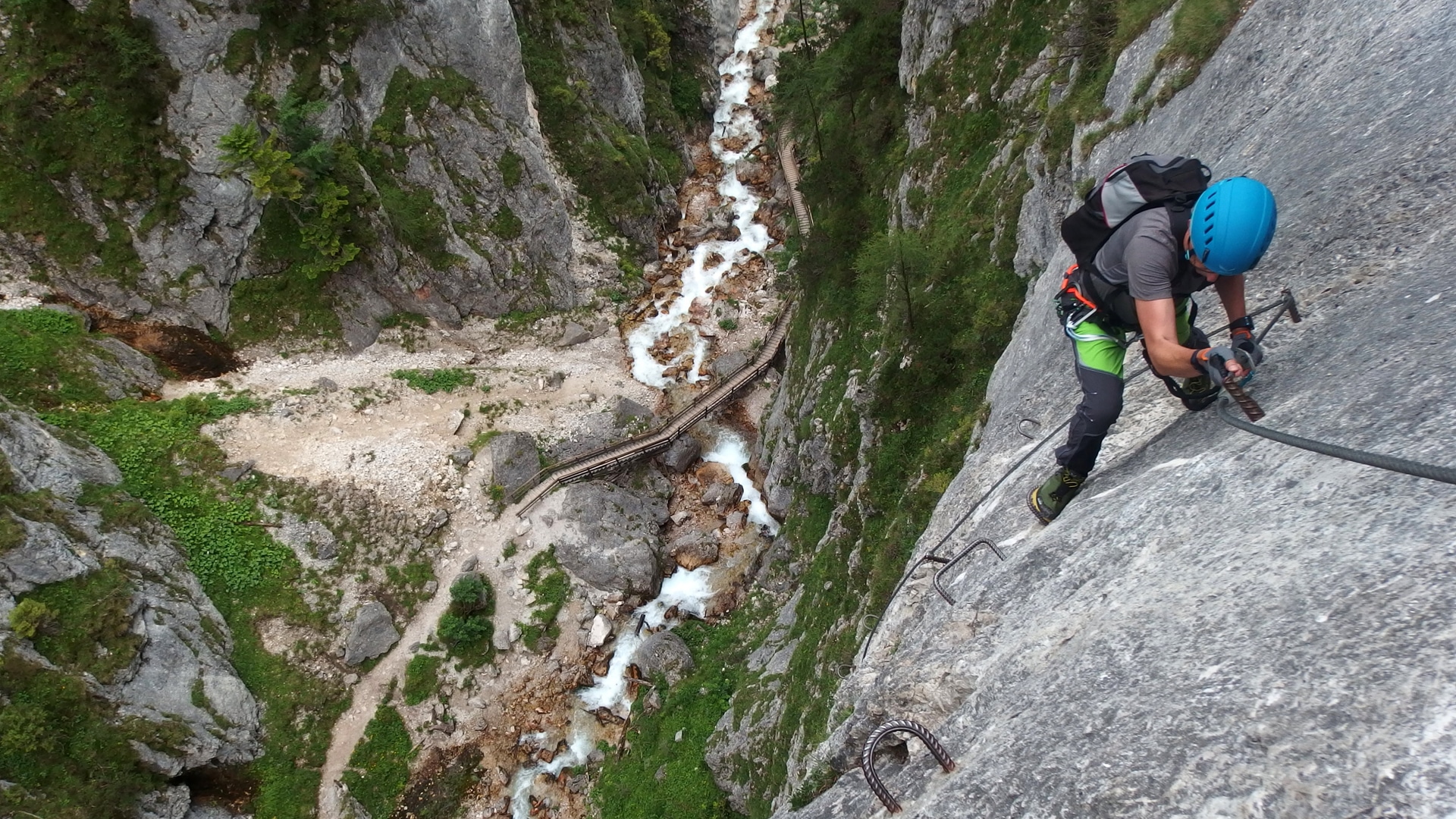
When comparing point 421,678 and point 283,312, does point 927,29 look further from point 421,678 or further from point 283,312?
point 421,678

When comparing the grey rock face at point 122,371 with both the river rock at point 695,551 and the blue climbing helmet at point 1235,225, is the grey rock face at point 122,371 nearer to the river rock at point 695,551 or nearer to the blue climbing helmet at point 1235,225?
the river rock at point 695,551

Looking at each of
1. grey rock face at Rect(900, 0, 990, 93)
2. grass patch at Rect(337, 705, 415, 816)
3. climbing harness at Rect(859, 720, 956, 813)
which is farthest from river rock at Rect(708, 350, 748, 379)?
climbing harness at Rect(859, 720, 956, 813)

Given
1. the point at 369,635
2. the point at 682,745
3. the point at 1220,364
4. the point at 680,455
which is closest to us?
the point at 1220,364

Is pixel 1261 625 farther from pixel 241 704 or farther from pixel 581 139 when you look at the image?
pixel 581 139

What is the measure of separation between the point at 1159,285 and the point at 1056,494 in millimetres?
2644

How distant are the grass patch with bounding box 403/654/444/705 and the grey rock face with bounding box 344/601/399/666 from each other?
3.92 ft

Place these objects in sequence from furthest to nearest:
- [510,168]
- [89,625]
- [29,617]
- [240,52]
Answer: [510,168] → [240,52] → [89,625] → [29,617]

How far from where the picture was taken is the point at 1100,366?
20.0 feet

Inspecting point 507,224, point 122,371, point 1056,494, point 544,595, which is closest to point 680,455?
point 544,595

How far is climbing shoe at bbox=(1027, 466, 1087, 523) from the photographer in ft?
22.5

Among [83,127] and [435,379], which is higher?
[83,127]

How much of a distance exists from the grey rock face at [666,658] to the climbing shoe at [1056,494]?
Result: 1824cm

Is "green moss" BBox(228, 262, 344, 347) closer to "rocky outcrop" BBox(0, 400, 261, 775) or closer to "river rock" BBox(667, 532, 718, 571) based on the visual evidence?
"rocky outcrop" BBox(0, 400, 261, 775)

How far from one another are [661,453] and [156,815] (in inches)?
770
